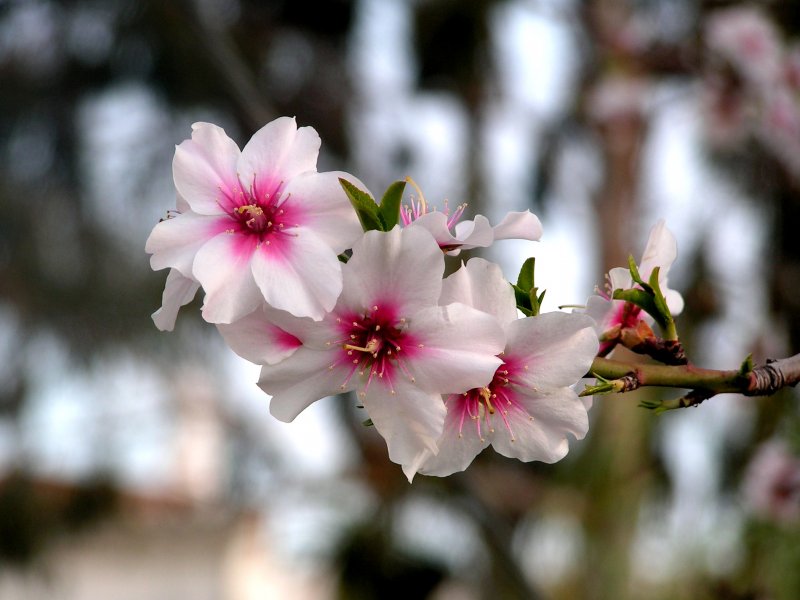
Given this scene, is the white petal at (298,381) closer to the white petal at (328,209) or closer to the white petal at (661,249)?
the white petal at (328,209)

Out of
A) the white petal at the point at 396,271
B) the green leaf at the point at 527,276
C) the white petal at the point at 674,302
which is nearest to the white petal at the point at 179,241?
the white petal at the point at 396,271

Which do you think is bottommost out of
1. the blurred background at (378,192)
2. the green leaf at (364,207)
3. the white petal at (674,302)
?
the blurred background at (378,192)

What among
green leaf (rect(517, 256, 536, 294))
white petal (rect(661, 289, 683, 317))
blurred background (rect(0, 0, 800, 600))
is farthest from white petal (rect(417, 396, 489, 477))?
blurred background (rect(0, 0, 800, 600))

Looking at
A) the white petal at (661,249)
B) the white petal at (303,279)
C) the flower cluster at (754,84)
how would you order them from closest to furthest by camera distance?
the white petal at (303,279)
the white petal at (661,249)
the flower cluster at (754,84)

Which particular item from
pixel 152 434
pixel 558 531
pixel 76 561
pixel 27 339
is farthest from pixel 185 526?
pixel 558 531

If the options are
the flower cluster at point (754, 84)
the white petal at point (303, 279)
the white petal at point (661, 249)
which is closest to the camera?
A: the white petal at point (303, 279)

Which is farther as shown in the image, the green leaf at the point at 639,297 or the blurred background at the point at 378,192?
the blurred background at the point at 378,192
